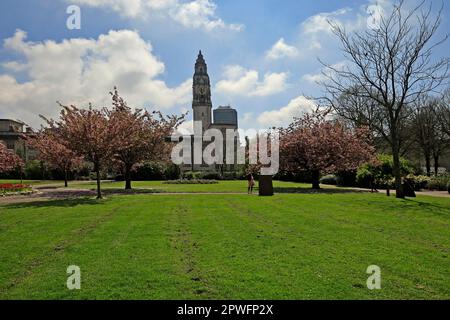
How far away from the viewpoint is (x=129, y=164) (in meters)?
31.6

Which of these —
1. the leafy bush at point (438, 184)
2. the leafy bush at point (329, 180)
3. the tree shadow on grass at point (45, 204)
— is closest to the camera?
the tree shadow on grass at point (45, 204)

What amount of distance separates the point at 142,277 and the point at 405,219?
10.1 metres

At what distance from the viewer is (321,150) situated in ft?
101

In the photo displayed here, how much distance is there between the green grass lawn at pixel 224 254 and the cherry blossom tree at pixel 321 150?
16707 millimetres

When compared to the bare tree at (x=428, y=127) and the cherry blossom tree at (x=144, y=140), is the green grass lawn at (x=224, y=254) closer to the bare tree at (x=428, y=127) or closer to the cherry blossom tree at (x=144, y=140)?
the cherry blossom tree at (x=144, y=140)

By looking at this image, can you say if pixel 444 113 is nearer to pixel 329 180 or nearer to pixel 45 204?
pixel 329 180

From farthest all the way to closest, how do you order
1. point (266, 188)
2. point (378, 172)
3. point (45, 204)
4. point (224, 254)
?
1. point (378, 172)
2. point (266, 188)
3. point (45, 204)
4. point (224, 254)

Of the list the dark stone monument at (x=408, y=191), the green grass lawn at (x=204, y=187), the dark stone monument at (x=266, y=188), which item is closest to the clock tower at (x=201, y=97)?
the green grass lawn at (x=204, y=187)

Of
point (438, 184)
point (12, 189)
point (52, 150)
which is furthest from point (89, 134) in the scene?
point (438, 184)

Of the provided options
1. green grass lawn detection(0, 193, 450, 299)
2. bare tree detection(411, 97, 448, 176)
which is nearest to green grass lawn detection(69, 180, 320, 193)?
green grass lawn detection(0, 193, 450, 299)

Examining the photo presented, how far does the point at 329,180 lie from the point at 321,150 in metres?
9.56

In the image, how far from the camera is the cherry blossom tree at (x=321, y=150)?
30594 millimetres

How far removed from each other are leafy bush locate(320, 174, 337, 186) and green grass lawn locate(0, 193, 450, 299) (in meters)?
24.5
